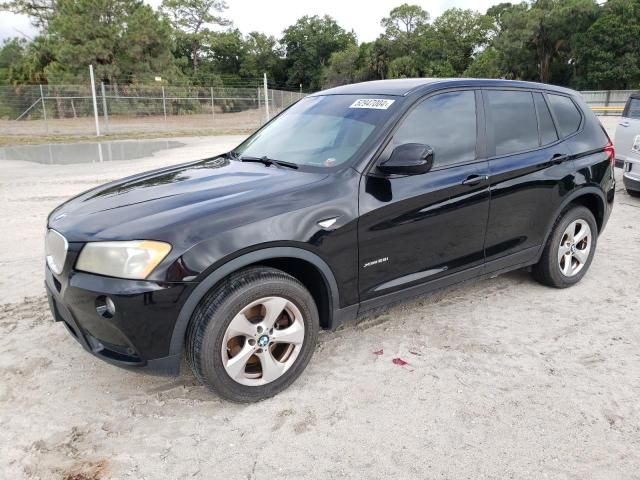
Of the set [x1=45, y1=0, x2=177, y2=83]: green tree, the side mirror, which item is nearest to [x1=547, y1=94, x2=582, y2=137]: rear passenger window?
the side mirror

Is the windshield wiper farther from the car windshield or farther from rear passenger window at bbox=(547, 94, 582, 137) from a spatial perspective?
rear passenger window at bbox=(547, 94, 582, 137)

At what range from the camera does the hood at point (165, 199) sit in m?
2.65

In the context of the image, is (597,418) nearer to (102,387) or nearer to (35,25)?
(102,387)

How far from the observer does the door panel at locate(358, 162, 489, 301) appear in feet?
10.3

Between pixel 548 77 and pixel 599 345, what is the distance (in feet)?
198

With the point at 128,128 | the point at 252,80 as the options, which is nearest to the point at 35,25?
the point at 128,128

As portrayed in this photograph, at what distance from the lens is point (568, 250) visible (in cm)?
446

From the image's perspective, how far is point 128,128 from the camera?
24234 mm

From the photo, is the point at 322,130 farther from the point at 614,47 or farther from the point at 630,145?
the point at 614,47

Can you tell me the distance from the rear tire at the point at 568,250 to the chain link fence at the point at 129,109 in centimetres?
1845

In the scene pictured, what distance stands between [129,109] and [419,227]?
24.8m

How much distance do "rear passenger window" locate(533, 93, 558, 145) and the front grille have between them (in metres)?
3.50

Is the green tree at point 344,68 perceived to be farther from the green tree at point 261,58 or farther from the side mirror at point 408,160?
the side mirror at point 408,160

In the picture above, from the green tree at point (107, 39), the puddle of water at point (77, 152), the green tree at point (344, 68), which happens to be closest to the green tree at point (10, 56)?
the green tree at point (107, 39)
